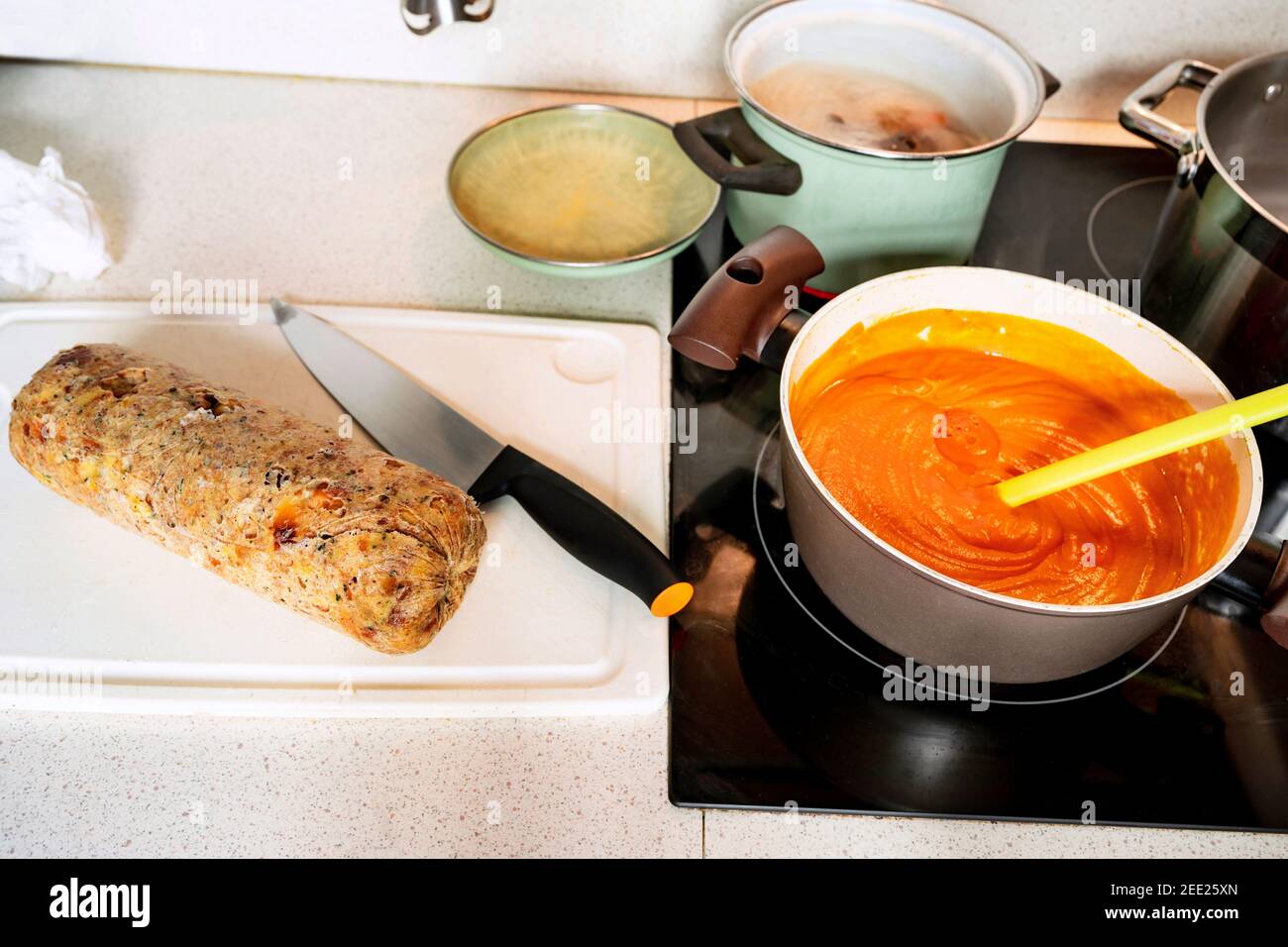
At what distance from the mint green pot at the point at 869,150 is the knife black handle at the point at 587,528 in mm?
308

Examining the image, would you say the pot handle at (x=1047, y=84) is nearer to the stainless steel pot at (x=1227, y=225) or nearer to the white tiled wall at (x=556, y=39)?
the stainless steel pot at (x=1227, y=225)

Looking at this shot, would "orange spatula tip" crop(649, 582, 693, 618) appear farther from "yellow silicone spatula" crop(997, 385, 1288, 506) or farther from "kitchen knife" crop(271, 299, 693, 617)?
"yellow silicone spatula" crop(997, 385, 1288, 506)

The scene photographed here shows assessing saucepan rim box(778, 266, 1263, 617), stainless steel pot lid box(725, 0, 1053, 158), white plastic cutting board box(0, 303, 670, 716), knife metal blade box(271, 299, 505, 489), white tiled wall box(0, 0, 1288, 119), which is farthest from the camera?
white tiled wall box(0, 0, 1288, 119)

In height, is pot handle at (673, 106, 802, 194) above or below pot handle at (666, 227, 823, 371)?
above

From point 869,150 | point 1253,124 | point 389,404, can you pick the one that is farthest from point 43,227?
point 1253,124

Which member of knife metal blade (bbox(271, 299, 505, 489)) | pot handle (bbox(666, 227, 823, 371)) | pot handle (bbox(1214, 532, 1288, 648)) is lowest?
knife metal blade (bbox(271, 299, 505, 489))

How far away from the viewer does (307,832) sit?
2.03 ft

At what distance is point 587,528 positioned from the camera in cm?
71

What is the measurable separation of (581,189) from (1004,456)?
504 mm

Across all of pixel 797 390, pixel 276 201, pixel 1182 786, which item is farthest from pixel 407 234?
pixel 1182 786

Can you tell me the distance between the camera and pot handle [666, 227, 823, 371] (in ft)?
2.30

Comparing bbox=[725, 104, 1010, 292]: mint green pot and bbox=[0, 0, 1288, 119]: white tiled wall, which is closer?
bbox=[725, 104, 1010, 292]: mint green pot

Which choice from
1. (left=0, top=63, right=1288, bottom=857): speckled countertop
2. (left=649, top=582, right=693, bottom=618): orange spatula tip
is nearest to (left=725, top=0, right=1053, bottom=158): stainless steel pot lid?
(left=649, top=582, right=693, bottom=618): orange spatula tip
